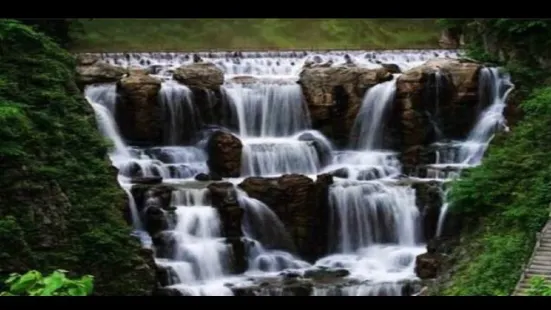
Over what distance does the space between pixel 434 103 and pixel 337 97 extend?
2.56 m

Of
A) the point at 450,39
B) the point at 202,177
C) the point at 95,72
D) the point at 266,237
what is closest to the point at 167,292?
the point at 266,237

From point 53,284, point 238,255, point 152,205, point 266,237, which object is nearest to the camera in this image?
point 53,284

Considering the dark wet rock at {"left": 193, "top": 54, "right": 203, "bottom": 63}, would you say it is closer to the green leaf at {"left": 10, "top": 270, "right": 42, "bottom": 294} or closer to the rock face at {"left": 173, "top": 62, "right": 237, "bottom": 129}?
the rock face at {"left": 173, "top": 62, "right": 237, "bottom": 129}

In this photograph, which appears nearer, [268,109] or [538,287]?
[538,287]

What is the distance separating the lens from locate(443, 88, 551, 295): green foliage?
12625 millimetres

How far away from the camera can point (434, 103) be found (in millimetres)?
20875

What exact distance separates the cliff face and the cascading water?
1.56 metres

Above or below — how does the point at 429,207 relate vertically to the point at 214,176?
below

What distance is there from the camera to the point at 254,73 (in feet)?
73.7

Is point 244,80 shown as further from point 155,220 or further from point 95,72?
point 155,220

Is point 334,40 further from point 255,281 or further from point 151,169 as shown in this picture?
point 255,281

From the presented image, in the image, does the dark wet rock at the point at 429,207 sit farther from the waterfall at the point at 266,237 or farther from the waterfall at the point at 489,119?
the waterfall at the point at 266,237

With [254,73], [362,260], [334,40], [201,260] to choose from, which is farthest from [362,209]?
[334,40]

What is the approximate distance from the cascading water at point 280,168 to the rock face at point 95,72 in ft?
1.01
